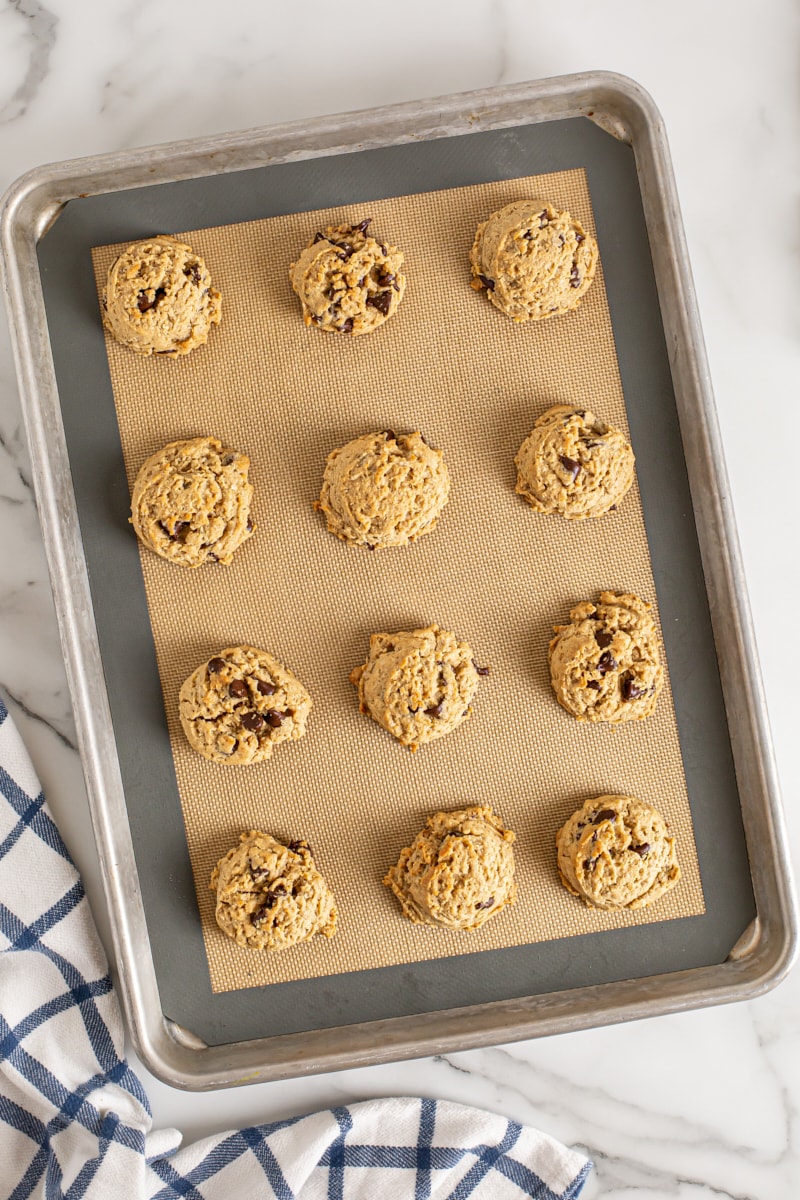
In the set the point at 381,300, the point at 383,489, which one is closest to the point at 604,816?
the point at 383,489

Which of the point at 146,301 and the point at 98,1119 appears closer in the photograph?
the point at 146,301

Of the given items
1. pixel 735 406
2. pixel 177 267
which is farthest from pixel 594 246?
pixel 177 267

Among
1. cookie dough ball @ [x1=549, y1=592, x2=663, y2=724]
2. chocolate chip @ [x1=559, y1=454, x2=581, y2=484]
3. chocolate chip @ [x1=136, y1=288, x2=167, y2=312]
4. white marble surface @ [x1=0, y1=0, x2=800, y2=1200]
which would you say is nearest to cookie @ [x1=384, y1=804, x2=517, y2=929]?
cookie dough ball @ [x1=549, y1=592, x2=663, y2=724]

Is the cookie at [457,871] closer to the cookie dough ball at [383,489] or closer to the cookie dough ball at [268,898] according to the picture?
the cookie dough ball at [268,898]

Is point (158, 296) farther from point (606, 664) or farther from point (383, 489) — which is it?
point (606, 664)

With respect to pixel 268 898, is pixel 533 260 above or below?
above

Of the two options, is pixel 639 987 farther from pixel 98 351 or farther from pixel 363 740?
pixel 98 351
